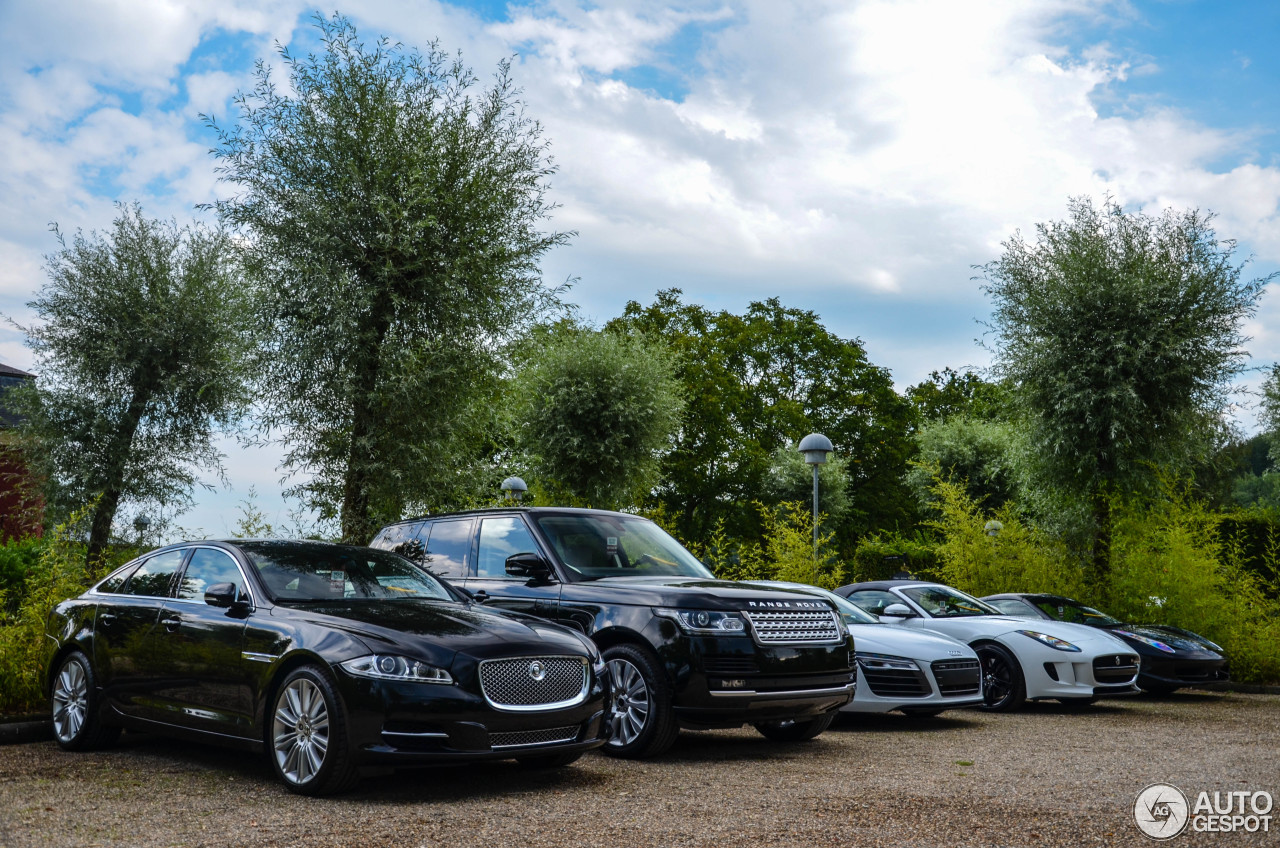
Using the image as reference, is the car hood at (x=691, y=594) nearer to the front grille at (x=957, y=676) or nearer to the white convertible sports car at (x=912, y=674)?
the white convertible sports car at (x=912, y=674)

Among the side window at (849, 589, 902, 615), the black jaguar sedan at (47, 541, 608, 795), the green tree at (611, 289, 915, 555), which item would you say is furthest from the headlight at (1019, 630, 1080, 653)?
the green tree at (611, 289, 915, 555)

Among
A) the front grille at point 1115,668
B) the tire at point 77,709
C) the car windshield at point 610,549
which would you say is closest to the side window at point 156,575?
the tire at point 77,709

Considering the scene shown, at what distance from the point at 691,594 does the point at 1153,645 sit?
32.2ft

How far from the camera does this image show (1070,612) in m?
15.0

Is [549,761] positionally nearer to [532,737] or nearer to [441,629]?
[532,737]

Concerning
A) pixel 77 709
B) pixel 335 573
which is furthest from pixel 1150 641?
pixel 77 709

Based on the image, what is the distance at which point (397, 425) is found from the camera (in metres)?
15.2

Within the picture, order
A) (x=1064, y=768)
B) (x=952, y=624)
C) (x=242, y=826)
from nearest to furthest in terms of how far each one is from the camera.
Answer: (x=242, y=826) → (x=1064, y=768) → (x=952, y=624)

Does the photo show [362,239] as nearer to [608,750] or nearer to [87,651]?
[87,651]

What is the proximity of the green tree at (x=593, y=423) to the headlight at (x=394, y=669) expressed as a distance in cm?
1928

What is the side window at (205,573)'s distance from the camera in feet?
24.3

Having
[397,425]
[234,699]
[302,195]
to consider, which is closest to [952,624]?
[397,425]

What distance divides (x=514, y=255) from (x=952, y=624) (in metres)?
8.09

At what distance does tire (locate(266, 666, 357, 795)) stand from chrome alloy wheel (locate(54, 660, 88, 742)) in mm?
2347
